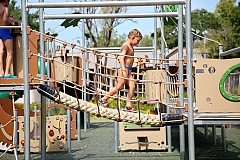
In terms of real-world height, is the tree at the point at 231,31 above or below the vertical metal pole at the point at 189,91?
above

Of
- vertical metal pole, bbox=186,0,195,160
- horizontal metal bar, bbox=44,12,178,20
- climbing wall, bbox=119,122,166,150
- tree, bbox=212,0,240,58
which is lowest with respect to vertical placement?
climbing wall, bbox=119,122,166,150

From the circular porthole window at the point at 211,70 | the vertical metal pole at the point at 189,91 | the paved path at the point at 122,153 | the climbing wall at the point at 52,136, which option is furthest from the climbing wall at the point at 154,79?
the vertical metal pole at the point at 189,91

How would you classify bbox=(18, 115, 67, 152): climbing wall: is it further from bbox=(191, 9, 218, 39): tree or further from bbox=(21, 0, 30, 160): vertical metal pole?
bbox=(191, 9, 218, 39): tree

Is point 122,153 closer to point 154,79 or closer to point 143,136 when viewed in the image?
point 143,136

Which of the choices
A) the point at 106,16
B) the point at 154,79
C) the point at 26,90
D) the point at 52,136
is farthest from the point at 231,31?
the point at 26,90

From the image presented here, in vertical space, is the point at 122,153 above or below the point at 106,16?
below

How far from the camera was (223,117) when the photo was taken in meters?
4.58

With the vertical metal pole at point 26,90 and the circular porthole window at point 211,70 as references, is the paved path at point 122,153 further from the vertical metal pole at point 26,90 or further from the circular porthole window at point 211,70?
the vertical metal pole at point 26,90

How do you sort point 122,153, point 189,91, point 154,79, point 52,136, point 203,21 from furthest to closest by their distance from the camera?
1. point 203,21
2. point 154,79
3. point 52,136
4. point 122,153
5. point 189,91

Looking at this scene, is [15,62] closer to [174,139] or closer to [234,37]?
[174,139]

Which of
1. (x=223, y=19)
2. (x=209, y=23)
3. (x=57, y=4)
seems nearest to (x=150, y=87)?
(x=57, y=4)

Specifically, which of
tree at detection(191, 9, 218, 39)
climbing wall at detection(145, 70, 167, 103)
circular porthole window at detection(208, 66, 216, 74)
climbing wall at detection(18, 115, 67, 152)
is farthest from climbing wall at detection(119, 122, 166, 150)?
tree at detection(191, 9, 218, 39)

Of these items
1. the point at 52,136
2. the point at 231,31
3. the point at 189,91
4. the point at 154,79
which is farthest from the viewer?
the point at 231,31

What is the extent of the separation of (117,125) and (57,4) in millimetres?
3376
